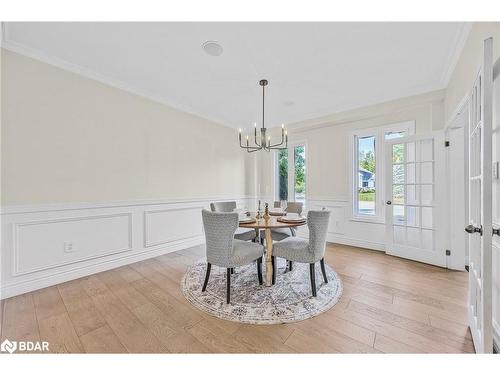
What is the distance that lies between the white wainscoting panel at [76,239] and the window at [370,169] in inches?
130

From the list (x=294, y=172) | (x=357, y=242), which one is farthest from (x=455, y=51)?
(x=294, y=172)

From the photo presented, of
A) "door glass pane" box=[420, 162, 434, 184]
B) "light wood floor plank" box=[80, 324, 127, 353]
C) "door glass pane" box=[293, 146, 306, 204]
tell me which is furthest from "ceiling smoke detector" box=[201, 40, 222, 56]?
"door glass pane" box=[420, 162, 434, 184]

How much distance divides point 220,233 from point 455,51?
3045 mm

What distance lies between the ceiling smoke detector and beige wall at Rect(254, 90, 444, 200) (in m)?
2.55

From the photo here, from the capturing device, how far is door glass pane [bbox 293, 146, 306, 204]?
4.70 metres

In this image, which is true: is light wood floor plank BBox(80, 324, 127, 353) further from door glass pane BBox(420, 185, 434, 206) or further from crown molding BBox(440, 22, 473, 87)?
door glass pane BBox(420, 185, 434, 206)

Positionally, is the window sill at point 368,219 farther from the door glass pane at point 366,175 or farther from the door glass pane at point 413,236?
the door glass pane at point 413,236

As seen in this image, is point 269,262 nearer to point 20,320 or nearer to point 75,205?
point 20,320

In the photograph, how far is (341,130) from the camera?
13.4ft

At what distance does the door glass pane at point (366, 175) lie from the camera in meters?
3.82

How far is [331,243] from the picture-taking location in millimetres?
4117
